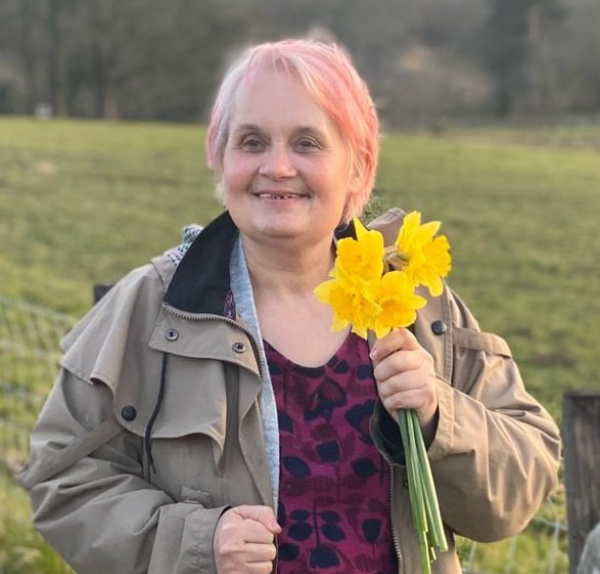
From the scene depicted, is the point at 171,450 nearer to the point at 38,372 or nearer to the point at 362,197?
the point at 362,197

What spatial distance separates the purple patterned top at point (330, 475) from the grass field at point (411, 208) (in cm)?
60

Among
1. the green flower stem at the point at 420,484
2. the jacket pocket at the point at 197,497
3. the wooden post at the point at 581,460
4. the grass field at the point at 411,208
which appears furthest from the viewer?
the grass field at the point at 411,208

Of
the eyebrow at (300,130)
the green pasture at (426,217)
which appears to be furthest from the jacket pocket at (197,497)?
the green pasture at (426,217)

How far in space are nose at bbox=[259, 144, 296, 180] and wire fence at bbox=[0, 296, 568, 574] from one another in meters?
1.00

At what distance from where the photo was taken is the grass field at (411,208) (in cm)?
845

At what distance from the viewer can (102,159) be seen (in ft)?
61.7

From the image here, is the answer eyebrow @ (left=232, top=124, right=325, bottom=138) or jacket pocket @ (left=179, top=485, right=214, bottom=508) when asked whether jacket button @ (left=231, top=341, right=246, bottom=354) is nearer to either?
jacket pocket @ (left=179, top=485, right=214, bottom=508)

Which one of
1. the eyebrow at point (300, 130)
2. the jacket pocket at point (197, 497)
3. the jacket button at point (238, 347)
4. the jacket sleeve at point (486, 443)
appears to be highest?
the eyebrow at point (300, 130)

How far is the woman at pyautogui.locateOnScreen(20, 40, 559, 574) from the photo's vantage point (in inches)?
79.4

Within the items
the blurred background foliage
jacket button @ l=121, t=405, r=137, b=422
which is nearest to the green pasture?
jacket button @ l=121, t=405, r=137, b=422

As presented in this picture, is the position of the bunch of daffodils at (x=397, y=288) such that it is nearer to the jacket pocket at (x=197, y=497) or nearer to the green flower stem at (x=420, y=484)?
the green flower stem at (x=420, y=484)

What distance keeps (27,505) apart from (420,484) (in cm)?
282

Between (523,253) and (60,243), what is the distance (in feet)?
18.4

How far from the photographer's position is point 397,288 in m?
1.67
